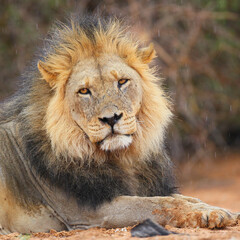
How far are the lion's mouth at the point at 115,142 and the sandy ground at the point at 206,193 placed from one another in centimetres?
61

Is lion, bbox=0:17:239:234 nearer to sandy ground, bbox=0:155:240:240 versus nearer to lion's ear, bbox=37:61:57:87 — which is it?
lion's ear, bbox=37:61:57:87

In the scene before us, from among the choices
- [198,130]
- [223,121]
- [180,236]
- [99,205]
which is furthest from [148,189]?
[223,121]

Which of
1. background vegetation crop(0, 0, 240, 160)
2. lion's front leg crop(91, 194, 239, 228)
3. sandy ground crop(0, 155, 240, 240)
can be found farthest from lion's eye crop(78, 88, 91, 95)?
background vegetation crop(0, 0, 240, 160)

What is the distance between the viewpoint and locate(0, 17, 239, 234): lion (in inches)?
158

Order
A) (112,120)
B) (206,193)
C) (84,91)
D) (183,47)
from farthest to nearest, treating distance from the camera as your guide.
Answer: (183,47), (206,193), (84,91), (112,120)

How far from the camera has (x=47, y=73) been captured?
14.3 ft

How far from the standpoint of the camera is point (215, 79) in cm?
1013

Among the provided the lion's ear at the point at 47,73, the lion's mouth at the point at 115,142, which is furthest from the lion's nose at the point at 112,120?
the lion's ear at the point at 47,73

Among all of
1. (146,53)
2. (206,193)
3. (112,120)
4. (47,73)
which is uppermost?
(146,53)

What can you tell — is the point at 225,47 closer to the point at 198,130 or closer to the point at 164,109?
the point at 198,130

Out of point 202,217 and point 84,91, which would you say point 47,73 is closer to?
point 84,91

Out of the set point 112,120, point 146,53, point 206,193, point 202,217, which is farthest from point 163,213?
point 206,193

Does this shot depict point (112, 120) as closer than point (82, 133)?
Yes

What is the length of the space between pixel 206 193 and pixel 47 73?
16.7 ft
